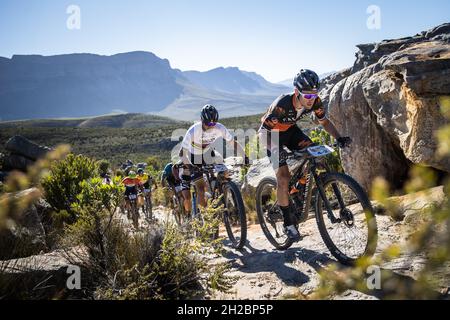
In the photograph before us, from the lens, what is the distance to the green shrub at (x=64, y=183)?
1185 centimetres

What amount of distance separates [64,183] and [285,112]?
379 inches

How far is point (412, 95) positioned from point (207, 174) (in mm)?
3697

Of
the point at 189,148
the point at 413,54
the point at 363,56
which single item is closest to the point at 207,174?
the point at 189,148

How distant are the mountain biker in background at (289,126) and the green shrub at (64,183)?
26.9 ft

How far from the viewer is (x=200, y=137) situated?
6789 mm

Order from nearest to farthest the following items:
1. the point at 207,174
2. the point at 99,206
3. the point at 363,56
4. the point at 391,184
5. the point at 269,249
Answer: the point at 99,206 < the point at 269,249 < the point at 207,174 < the point at 391,184 < the point at 363,56

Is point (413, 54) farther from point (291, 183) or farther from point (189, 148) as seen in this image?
point (189, 148)

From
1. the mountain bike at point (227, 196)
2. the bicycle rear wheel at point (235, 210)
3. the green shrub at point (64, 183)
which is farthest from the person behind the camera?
the green shrub at point (64, 183)

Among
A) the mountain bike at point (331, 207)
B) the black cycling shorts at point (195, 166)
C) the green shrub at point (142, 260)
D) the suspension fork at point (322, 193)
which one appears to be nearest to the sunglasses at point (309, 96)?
the mountain bike at point (331, 207)

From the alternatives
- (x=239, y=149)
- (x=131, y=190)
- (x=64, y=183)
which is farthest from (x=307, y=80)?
(x=131, y=190)

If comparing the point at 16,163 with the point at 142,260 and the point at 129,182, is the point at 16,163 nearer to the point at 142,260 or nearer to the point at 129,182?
the point at 129,182

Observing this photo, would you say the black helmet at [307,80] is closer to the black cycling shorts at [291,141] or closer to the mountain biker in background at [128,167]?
the black cycling shorts at [291,141]

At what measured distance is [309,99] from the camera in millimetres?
5039

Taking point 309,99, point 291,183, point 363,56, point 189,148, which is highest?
point 363,56
